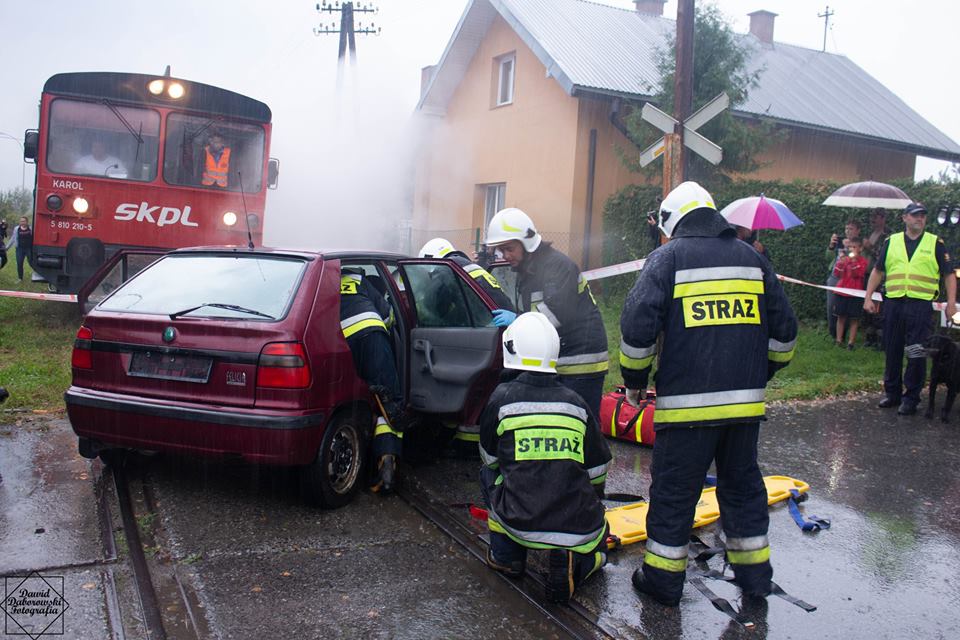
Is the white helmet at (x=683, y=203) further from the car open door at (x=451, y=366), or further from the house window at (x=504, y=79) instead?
the house window at (x=504, y=79)

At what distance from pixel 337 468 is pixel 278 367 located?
2.66ft

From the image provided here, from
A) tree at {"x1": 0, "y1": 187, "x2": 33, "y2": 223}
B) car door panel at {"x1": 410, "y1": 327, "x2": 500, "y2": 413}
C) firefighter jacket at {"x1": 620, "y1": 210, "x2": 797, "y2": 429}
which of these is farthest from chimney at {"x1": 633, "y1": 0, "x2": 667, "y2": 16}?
tree at {"x1": 0, "y1": 187, "x2": 33, "y2": 223}

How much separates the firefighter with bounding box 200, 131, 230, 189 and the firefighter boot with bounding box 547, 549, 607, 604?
8.47 meters

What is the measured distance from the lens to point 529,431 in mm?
3693

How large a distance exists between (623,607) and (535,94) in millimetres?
16445

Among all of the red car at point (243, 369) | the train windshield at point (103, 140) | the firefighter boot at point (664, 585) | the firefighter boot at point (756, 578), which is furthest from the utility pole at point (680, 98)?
the train windshield at point (103, 140)

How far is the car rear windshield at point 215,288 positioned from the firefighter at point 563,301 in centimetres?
123

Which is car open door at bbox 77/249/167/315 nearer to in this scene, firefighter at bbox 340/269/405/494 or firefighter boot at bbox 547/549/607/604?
firefighter at bbox 340/269/405/494

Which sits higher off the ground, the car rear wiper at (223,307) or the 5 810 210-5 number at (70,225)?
the 5 810 210-5 number at (70,225)

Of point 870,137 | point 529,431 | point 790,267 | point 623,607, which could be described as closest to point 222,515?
point 529,431

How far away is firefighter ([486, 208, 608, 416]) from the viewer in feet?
15.8

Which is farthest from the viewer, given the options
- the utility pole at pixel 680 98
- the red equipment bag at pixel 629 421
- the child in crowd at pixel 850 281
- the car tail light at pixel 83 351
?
the child in crowd at pixel 850 281

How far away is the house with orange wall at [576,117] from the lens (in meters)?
17.5

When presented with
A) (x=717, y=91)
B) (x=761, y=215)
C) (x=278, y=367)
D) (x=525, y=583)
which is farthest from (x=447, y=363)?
(x=717, y=91)
